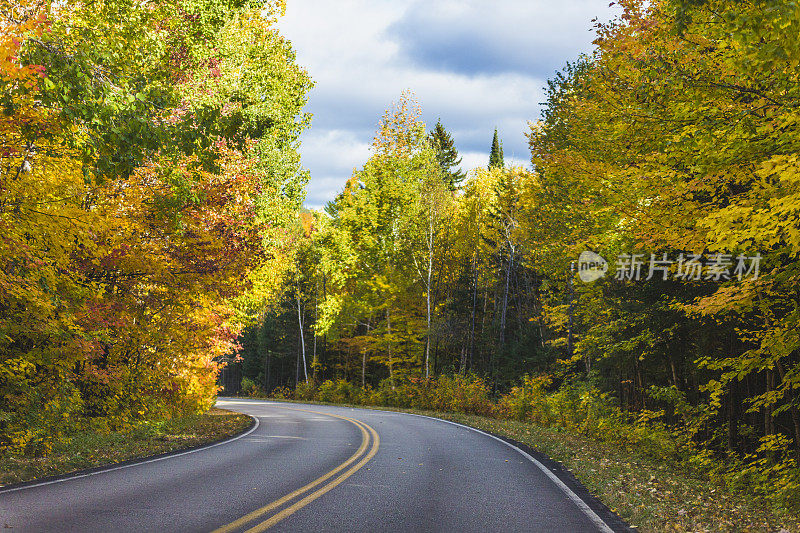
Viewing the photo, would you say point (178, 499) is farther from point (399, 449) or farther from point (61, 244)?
point (399, 449)

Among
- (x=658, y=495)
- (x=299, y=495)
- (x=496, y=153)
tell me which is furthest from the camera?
(x=496, y=153)

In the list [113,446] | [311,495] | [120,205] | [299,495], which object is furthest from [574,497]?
[120,205]

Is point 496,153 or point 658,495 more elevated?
point 496,153

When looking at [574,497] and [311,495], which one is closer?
[311,495]

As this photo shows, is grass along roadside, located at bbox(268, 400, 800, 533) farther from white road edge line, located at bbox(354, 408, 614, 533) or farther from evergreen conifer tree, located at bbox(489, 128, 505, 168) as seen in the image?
evergreen conifer tree, located at bbox(489, 128, 505, 168)

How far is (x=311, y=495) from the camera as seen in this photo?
698 centimetres

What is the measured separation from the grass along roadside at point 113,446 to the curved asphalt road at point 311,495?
94 centimetres

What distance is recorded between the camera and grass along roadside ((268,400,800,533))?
6328 mm

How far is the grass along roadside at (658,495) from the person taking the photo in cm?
633

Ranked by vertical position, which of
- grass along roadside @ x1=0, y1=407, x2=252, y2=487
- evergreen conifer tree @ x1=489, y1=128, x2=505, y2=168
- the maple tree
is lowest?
grass along roadside @ x1=0, y1=407, x2=252, y2=487

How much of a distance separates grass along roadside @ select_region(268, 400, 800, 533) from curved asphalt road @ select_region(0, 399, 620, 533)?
0.61 m

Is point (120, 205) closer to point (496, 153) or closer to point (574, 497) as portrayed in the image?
point (574, 497)

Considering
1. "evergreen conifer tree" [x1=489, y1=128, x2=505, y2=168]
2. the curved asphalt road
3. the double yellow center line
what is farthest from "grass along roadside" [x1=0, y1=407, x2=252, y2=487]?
"evergreen conifer tree" [x1=489, y1=128, x2=505, y2=168]

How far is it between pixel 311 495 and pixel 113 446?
21.6 feet
